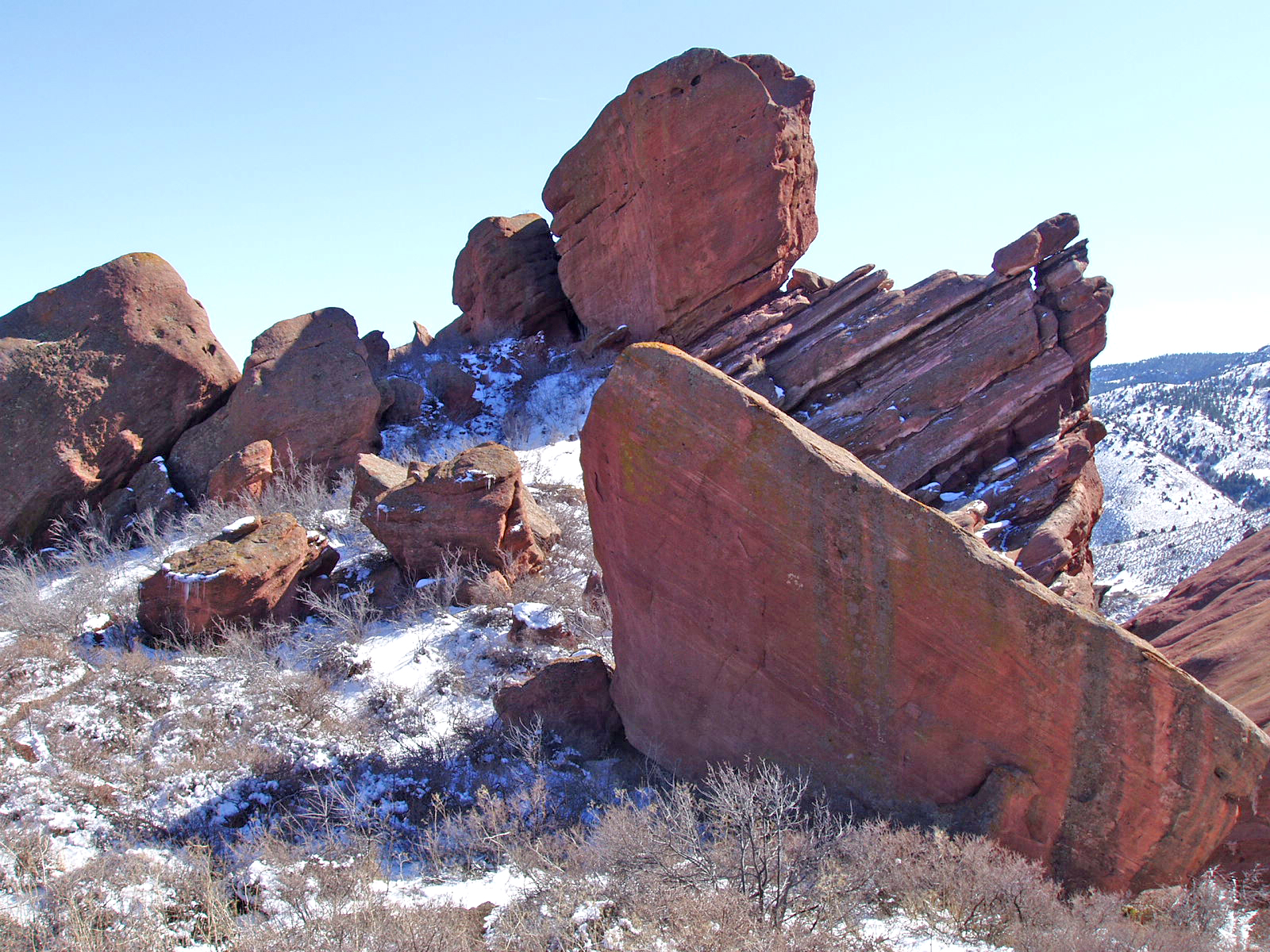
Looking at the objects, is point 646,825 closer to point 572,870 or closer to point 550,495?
point 572,870

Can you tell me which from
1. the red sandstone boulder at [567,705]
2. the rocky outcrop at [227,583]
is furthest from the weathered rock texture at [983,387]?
the rocky outcrop at [227,583]

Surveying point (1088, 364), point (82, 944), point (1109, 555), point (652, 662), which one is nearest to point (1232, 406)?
point (1109, 555)

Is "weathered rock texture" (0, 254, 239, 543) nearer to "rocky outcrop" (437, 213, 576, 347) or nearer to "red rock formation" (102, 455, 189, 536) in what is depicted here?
"red rock formation" (102, 455, 189, 536)

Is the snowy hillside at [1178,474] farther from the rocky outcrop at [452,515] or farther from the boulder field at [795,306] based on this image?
the rocky outcrop at [452,515]

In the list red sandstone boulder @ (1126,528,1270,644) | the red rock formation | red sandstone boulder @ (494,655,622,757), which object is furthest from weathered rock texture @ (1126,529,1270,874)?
the red rock formation

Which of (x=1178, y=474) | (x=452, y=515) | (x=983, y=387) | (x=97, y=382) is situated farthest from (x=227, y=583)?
(x=1178, y=474)

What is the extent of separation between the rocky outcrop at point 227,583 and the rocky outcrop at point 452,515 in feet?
3.27

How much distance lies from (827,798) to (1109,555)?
91.3 ft

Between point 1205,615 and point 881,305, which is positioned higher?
point 881,305

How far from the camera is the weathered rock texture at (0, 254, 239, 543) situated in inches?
436

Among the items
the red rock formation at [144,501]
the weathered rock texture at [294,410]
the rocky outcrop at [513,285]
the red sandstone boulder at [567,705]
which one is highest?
the rocky outcrop at [513,285]

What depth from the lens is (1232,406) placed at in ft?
162

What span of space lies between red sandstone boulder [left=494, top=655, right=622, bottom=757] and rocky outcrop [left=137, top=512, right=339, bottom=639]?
2.81 m

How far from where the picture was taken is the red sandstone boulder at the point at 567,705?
6.76 m
